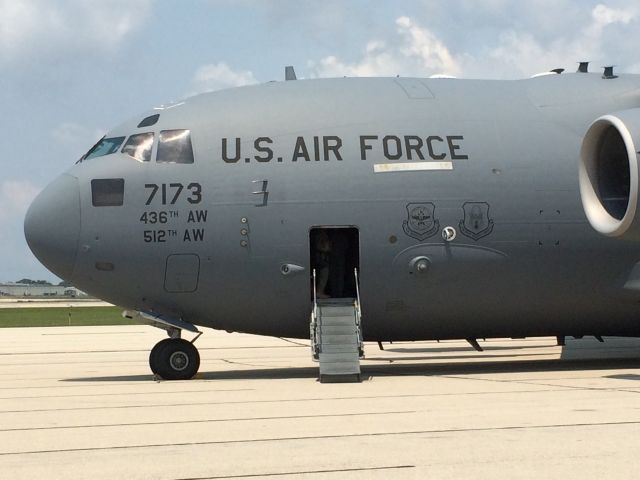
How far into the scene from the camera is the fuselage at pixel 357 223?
54.9 ft

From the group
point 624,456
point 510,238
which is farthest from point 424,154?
point 624,456

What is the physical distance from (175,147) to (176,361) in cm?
372

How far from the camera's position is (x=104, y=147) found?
698 inches

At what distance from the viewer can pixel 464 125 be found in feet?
56.7

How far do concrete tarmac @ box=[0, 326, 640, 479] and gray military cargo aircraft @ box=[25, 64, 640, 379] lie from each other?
3.86 ft

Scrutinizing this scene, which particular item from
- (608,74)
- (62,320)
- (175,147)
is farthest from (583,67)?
(62,320)

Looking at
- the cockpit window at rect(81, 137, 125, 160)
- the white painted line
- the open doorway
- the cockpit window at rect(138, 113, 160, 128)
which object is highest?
the cockpit window at rect(138, 113, 160, 128)

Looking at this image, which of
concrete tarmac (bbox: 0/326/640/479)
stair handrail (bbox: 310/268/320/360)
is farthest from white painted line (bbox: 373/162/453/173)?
concrete tarmac (bbox: 0/326/640/479)

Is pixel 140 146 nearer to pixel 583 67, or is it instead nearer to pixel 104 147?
pixel 104 147

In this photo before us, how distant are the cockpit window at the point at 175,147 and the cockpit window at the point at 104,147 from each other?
860 mm

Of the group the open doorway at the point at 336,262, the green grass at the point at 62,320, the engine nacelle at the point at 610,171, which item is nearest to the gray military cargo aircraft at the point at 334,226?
the open doorway at the point at 336,262

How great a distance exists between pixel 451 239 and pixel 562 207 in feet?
6.64

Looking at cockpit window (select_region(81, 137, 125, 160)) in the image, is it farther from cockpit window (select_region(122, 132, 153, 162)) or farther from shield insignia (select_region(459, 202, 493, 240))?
shield insignia (select_region(459, 202, 493, 240))

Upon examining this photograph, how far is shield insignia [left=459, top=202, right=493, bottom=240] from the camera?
16.8 meters
